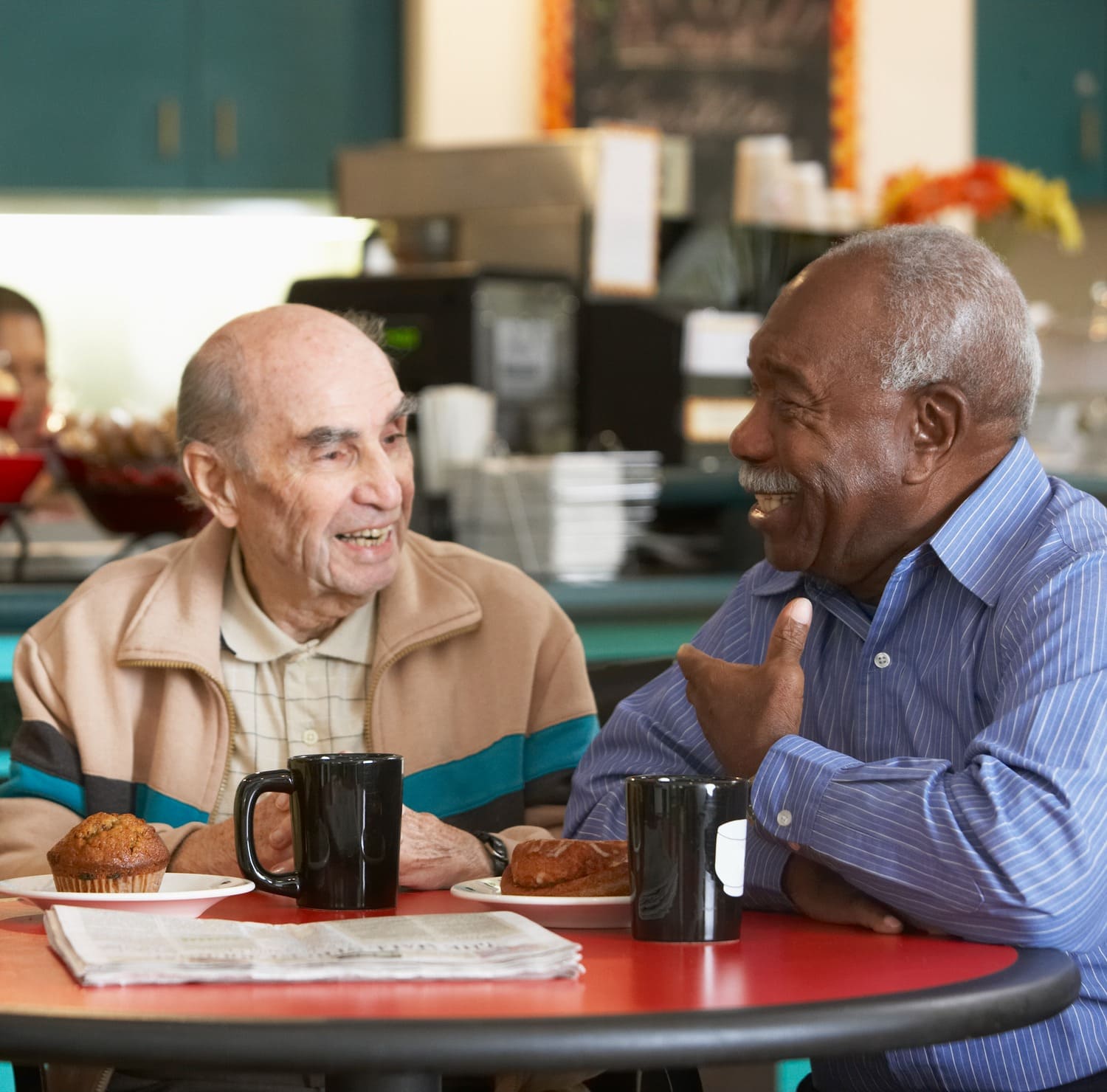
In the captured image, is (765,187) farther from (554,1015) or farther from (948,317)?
(554,1015)

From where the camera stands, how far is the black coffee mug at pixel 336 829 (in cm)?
118

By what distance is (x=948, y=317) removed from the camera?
4.46 ft

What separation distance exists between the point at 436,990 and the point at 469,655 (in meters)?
0.86

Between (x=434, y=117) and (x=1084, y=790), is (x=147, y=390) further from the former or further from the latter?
(x=1084, y=790)

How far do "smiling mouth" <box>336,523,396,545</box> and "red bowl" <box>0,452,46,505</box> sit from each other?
986 mm

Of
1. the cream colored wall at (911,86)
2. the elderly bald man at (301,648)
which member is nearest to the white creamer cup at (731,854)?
the elderly bald man at (301,648)

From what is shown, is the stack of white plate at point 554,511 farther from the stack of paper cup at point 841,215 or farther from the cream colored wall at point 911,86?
the cream colored wall at point 911,86

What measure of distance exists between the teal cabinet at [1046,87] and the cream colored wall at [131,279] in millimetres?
2398

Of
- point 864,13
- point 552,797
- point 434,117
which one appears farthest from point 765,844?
point 864,13

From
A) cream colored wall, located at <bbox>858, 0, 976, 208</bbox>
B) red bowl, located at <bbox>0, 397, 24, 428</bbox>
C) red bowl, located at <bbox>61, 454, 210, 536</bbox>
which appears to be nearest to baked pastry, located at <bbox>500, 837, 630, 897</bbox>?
red bowl, located at <bbox>61, 454, 210, 536</bbox>

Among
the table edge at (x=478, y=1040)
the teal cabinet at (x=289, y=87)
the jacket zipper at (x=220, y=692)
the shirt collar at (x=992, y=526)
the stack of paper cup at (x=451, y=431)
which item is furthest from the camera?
the teal cabinet at (x=289, y=87)

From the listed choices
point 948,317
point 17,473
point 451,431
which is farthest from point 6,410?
point 948,317

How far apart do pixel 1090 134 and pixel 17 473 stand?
4.89 metres

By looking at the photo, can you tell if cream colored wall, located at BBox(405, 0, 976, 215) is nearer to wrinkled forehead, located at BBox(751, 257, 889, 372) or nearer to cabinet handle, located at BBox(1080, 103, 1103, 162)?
cabinet handle, located at BBox(1080, 103, 1103, 162)
